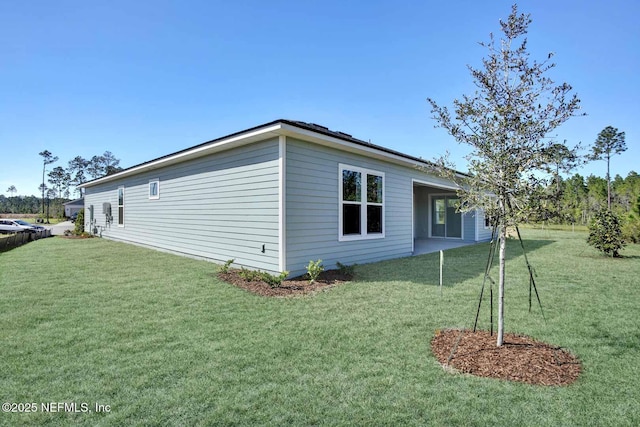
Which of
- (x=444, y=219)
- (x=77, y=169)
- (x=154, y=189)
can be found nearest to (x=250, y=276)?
(x=154, y=189)

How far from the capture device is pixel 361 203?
320 inches

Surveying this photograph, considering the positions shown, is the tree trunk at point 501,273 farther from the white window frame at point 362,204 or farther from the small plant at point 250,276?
the white window frame at point 362,204

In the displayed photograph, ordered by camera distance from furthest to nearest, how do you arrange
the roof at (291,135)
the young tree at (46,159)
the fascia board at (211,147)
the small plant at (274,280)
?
the young tree at (46,159)
the fascia board at (211,147)
the roof at (291,135)
the small plant at (274,280)

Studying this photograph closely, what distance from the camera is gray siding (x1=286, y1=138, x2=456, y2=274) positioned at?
255 inches

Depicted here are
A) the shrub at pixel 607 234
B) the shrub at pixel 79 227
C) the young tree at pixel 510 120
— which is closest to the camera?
the young tree at pixel 510 120

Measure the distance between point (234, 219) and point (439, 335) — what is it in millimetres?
5356

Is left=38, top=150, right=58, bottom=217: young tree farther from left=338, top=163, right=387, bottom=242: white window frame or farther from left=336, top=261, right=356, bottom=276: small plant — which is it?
left=336, top=261, right=356, bottom=276: small plant

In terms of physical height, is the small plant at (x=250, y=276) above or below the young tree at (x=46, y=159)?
below

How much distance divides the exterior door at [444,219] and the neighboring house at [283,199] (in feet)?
13.3

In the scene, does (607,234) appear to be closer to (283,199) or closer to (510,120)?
(510,120)

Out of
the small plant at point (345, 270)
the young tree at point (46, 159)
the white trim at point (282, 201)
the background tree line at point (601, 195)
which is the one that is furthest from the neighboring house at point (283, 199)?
the young tree at point (46, 159)

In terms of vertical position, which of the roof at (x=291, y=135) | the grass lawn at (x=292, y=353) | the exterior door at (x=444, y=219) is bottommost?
the grass lawn at (x=292, y=353)

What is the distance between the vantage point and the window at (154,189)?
11.1 m

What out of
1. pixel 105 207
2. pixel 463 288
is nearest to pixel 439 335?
pixel 463 288
